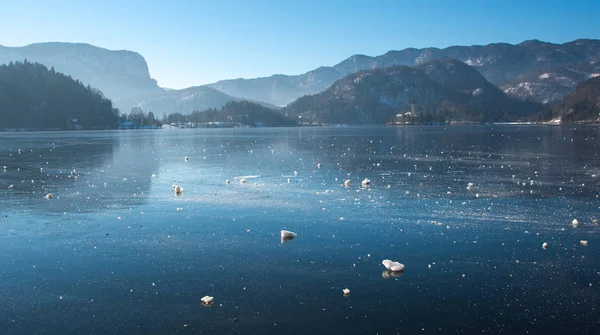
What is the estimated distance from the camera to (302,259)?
52.6 ft

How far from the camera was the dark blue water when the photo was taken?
11.5 m

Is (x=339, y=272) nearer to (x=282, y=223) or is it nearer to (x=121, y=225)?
(x=282, y=223)

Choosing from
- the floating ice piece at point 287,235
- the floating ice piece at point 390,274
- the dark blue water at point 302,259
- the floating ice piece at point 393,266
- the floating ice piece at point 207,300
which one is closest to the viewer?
the dark blue water at point 302,259

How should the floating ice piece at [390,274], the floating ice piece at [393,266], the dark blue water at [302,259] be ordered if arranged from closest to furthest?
1. the dark blue water at [302,259]
2. the floating ice piece at [390,274]
3. the floating ice piece at [393,266]

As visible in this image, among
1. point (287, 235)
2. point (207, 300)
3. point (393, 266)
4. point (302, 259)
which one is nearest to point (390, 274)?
point (393, 266)

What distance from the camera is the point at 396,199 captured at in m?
27.1

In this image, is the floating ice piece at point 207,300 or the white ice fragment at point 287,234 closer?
the floating ice piece at point 207,300

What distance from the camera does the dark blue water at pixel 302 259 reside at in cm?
1148

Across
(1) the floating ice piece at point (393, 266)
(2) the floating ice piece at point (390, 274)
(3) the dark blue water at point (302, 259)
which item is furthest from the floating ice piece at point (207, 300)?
(1) the floating ice piece at point (393, 266)

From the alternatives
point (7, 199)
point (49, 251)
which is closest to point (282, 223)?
point (49, 251)

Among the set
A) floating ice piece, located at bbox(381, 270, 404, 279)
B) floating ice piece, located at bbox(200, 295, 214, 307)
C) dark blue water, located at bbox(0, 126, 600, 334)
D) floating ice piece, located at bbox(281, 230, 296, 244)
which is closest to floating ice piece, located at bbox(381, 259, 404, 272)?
floating ice piece, located at bbox(381, 270, 404, 279)

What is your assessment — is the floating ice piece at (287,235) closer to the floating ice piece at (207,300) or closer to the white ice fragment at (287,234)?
the white ice fragment at (287,234)

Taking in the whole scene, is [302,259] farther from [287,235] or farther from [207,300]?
[207,300]

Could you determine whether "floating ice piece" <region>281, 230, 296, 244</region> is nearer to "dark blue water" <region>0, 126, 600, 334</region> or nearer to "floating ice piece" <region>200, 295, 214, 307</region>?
"dark blue water" <region>0, 126, 600, 334</region>
